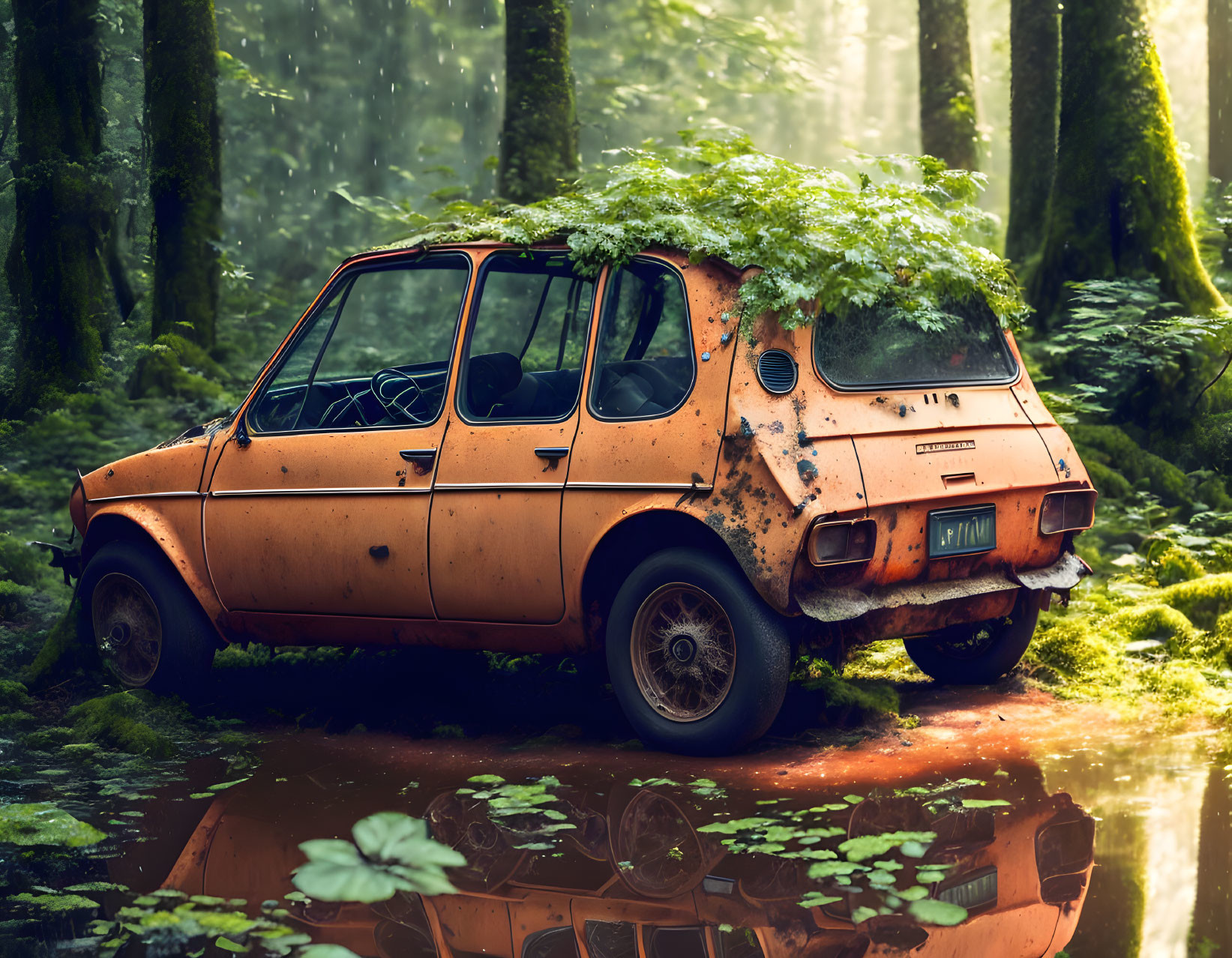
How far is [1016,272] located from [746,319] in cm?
720

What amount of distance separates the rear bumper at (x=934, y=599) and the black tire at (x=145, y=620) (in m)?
3.26

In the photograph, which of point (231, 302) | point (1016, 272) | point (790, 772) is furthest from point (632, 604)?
point (231, 302)

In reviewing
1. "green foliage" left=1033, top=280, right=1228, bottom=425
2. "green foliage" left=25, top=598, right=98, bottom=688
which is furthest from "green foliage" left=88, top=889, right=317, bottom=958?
"green foliage" left=1033, top=280, right=1228, bottom=425

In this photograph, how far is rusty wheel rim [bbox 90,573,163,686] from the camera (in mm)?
6254

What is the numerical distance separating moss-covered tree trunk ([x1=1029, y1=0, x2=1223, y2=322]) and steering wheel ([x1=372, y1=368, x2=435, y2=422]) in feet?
18.9

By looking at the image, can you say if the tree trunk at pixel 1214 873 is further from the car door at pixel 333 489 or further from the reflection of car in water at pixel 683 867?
the car door at pixel 333 489

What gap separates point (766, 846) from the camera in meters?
3.76

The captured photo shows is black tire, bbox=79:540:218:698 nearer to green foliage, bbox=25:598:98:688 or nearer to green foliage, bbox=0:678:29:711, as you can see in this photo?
green foliage, bbox=25:598:98:688

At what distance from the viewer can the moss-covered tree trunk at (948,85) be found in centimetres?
1380

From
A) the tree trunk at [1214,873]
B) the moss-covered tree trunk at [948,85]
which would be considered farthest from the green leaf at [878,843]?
→ the moss-covered tree trunk at [948,85]

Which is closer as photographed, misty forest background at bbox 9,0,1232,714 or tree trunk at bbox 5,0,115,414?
misty forest background at bbox 9,0,1232,714

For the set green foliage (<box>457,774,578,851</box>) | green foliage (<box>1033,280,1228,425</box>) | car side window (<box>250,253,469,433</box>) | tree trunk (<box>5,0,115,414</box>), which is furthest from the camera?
tree trunk (<box>5,0,115,414</box>)

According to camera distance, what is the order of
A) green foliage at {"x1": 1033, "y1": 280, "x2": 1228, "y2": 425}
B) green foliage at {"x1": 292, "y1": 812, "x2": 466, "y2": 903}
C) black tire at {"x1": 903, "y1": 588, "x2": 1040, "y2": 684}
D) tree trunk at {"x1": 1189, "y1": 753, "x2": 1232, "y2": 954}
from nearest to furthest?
tree trunk at {"x1": 1189, "y1": 753, "x2": 1232, "y2": 954} → green foliage at {"x1": 292, "y1": 812, "x2": 466, "y2": 903} → black tire at {"x1": 903, "y1": 588, "x2": 1040, "y2": 684} → green foliage at {"x1": 1033, "y1": 280, "x2": 1228, "y2": 425}

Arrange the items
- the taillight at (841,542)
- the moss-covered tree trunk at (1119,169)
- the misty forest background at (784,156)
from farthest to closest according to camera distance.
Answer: the moss-covered tree trunk at (1119,169), the misty forest background at (784,156), the taillight at (841,542)
